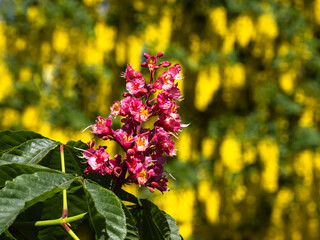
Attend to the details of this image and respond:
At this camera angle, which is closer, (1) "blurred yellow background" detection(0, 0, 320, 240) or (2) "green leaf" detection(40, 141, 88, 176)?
(2) "green leaf" detection(40, 141, 88, 176)

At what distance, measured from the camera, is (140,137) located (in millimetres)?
768

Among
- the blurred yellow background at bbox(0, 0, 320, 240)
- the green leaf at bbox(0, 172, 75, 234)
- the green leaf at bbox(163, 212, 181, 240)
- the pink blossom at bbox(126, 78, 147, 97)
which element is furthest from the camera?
the blurred yellow background at bbox(0, 0, 320, 240)

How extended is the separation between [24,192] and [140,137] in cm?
22

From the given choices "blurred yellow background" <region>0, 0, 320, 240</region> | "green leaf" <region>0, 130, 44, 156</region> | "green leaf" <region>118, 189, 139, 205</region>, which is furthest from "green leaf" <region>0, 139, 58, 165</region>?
"blurred yellow background" <region>0, 0, 320, 240</region>

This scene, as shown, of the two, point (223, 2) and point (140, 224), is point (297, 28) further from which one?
point (140, 224)

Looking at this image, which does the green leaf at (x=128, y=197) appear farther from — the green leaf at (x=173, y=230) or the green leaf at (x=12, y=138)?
the green leaf at (x=12, y=138)

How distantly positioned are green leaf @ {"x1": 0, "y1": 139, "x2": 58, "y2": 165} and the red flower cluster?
2.5 inches

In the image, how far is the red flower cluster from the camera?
2.51ft

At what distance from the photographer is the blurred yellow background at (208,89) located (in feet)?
19.4

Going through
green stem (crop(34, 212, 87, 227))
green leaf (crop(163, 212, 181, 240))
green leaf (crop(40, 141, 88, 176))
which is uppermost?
green leaf (crop(40, 141, 88, 176))

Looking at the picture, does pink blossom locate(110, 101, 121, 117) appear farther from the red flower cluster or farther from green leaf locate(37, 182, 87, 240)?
green leaf locate(37, 182, 87, 240)

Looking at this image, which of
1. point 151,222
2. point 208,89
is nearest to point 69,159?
point 151,222

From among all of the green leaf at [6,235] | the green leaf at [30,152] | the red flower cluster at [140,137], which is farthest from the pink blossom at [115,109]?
the green leaf at [6,235]

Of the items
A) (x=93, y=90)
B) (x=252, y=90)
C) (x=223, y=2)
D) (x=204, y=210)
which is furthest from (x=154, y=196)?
(x=223, y=2)
